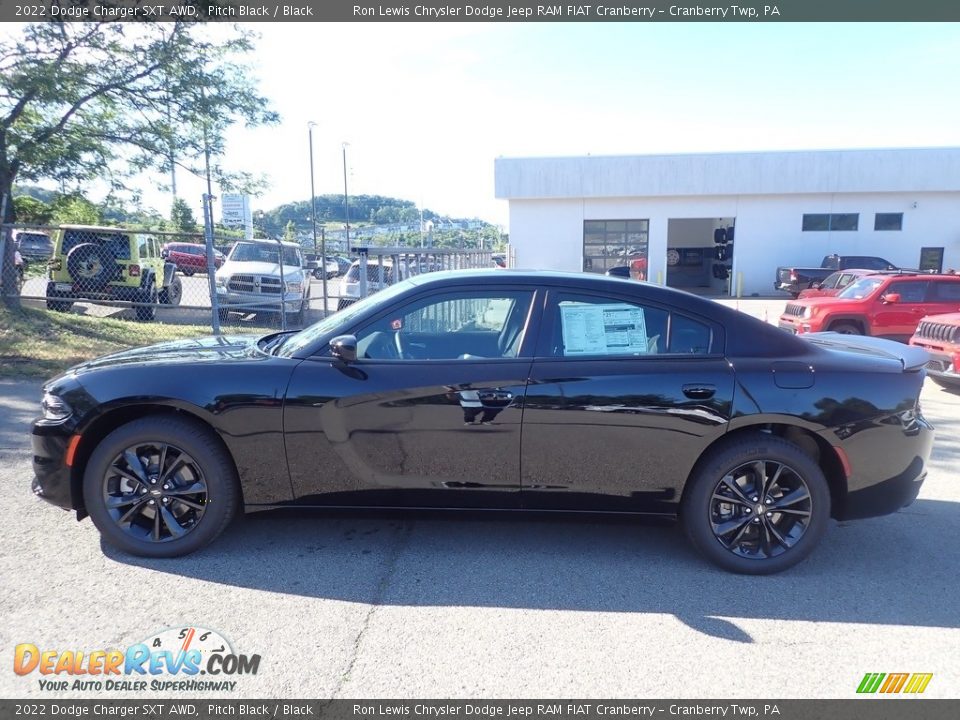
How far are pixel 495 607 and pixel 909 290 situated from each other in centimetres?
1215

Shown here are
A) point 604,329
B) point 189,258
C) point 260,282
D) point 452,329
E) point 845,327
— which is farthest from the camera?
point 189,258

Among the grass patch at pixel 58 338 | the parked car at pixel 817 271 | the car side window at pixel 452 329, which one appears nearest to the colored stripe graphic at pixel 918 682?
the car side window at pixel 452 329

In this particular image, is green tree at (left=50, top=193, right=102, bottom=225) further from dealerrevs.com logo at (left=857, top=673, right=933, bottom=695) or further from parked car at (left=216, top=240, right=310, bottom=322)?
dealerrevs.com logo at (left=857, top=673, right=933, bottom=695)

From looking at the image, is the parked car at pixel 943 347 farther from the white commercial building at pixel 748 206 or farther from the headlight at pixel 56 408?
the white commercial building at pixel 748 206

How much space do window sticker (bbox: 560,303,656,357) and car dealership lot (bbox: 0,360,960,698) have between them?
99cm

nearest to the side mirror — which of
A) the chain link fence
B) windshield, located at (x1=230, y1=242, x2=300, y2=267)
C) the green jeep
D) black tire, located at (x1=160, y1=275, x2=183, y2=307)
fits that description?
the chain link fence

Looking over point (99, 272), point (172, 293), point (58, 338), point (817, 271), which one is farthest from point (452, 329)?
point (817, 271)

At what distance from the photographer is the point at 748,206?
28.2 metres

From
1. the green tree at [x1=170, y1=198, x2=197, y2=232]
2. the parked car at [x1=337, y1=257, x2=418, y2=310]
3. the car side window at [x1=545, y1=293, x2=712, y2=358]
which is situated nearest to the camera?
the car side window at [x1=545, y1=293, x2=712, y2=358]

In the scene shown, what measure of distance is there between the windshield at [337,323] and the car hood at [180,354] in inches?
8.6

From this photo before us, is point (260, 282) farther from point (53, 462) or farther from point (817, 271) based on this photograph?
point (817, 271)

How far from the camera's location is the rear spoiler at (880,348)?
3.82 meters

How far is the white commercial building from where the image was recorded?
1074 inches
